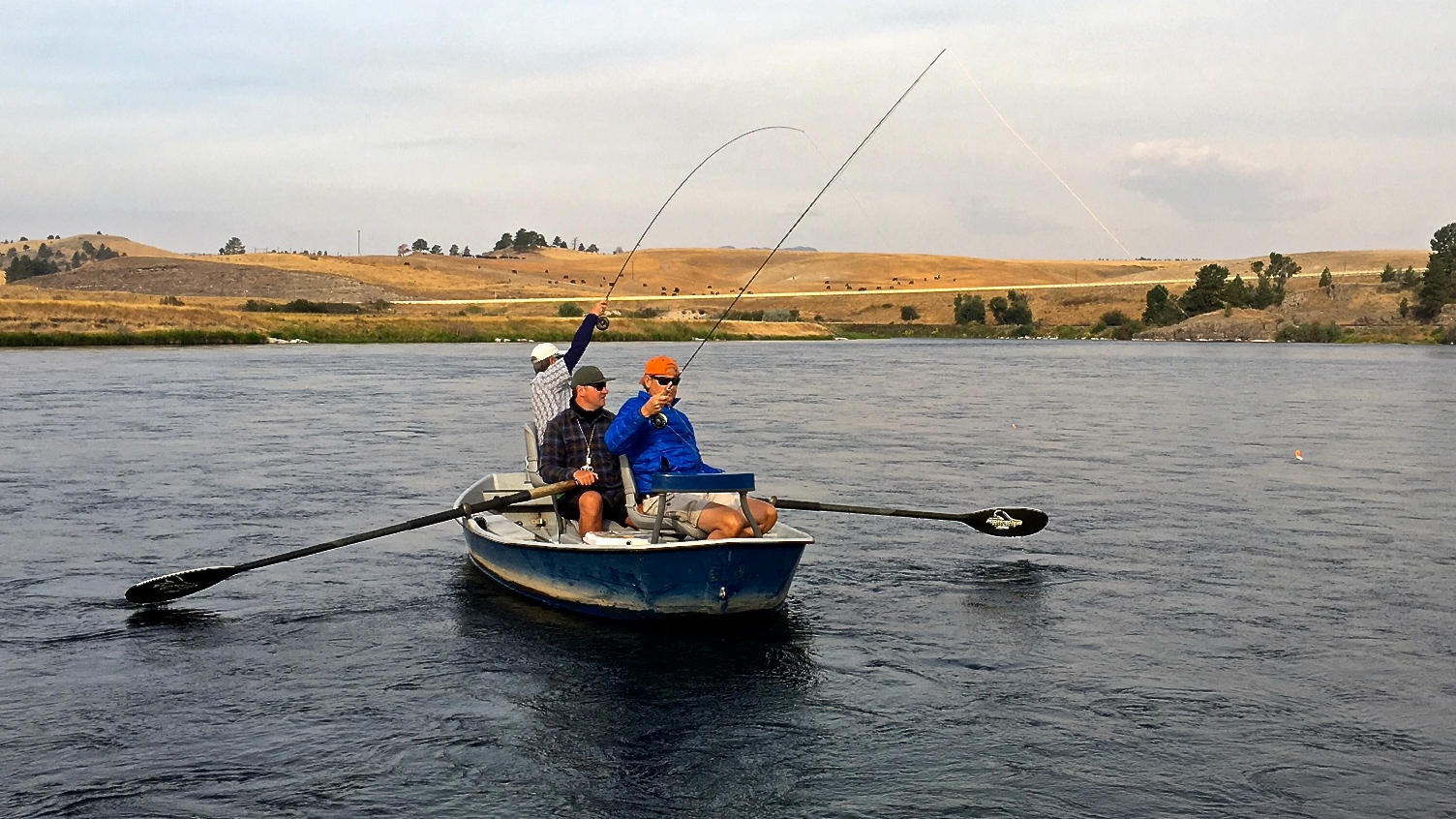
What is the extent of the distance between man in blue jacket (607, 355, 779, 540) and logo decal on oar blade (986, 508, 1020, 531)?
4.07 m

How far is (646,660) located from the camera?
34.8ft

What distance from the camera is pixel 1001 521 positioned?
1473 centimetres

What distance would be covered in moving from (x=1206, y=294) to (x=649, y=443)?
10036 centimetres

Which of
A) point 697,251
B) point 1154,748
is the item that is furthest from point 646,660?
point 697,251

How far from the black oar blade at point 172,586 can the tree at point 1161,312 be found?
9948 cm

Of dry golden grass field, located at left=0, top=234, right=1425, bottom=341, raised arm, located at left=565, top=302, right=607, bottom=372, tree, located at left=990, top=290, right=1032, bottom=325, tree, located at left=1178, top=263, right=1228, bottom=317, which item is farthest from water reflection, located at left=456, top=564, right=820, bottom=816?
tree, located at left=990, top=290, right=1032, bottom=325

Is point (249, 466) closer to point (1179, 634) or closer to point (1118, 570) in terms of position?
point (1118, 570)

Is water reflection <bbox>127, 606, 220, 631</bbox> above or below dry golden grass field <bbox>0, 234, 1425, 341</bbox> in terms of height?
below

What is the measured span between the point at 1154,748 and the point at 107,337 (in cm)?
6123

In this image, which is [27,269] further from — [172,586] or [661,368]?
[661,368]

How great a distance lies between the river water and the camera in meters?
8.20

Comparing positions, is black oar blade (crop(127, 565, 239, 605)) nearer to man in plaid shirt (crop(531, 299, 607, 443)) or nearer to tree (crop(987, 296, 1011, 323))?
man in plaid shirt (crop(531, 299, 607, 443))

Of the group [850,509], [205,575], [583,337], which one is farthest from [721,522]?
[205,575]

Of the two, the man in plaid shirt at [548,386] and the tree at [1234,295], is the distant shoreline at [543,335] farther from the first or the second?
the man in plaid shirt at [548,386]
